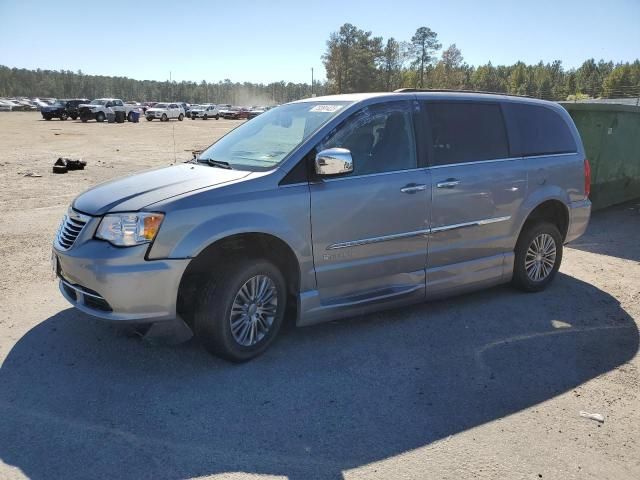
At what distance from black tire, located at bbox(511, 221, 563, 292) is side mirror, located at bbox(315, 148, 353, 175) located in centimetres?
241

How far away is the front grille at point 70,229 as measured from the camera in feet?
12.4

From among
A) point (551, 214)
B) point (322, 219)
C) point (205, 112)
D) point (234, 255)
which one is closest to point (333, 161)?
point (322, 219)

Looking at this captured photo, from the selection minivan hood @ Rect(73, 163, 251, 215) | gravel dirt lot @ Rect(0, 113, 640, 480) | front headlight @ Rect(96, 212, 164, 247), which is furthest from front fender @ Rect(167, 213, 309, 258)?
gravel dirt lot @ Rect(0, 113, 640, 480)

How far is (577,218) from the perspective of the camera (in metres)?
5.91

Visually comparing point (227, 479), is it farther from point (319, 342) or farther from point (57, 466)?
point (319, 342)

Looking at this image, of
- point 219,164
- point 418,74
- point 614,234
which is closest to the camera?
point 219,164

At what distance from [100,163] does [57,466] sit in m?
14.6

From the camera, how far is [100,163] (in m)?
16.0

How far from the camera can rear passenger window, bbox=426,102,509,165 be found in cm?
480

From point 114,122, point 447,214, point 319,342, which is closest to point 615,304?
point 447,214

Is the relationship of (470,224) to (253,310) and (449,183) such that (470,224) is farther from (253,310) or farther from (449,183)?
(253,310)

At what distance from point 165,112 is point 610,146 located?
5055 centimetres

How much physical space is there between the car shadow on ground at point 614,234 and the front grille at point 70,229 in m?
6.73

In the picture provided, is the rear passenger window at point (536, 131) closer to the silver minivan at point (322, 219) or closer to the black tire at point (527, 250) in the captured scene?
the silver minivan at point (322, 219)
